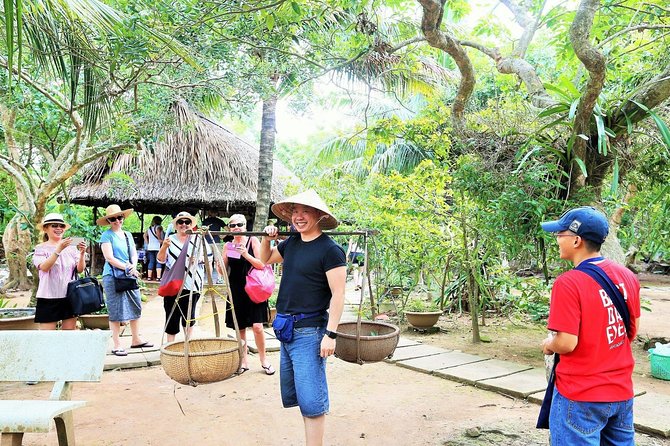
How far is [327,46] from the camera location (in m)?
6.03

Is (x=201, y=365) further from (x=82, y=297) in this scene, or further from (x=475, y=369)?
(x=475, y=369)

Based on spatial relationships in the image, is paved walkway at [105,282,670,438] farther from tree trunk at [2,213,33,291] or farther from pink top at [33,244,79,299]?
tree trunk at [2,213,33,291]

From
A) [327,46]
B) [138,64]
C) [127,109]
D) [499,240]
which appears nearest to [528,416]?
[499,240]

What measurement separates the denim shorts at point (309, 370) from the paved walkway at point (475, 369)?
2.33m

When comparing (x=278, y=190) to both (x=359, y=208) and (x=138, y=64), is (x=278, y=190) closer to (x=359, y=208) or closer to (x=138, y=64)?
(x=359, y=208)

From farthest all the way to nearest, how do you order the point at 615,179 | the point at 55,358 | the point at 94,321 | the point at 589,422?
the point at 94,321, the point at 615,179, the point at 55,358, the point at 589,422

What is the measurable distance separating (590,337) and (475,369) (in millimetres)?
3305

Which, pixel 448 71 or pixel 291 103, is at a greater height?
pixel 448 71

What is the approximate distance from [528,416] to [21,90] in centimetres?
693

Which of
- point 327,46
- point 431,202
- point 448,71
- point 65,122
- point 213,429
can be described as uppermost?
point 448,71

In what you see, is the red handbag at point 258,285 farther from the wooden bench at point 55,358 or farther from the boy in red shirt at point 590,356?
the boy in red shirt at point 590,356

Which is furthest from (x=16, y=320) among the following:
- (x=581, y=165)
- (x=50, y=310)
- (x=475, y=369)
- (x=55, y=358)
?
(x=581, y=165)

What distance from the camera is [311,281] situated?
2.97 m

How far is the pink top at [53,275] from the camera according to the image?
16.0 feet
